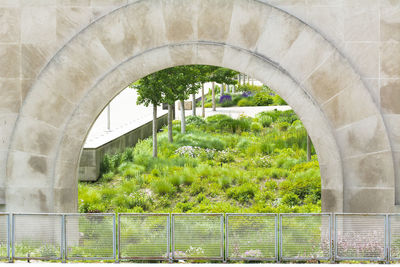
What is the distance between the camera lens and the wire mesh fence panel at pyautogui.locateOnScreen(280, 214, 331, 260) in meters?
11.3

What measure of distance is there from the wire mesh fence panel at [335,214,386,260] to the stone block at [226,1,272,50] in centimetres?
391

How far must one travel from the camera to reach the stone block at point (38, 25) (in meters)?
12.8

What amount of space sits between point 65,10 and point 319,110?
556 centimetres

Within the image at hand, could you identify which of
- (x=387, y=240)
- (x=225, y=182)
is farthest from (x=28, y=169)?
(x=225, y=182)

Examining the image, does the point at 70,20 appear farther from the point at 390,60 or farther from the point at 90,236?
the point at 390,60

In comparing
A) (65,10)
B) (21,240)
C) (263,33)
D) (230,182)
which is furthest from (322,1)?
(230,182)

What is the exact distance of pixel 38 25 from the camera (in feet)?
42.3

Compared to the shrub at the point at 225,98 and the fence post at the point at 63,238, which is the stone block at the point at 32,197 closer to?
the fence post at the point at 63,238

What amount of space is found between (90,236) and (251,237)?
117 inches

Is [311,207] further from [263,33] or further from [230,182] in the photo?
[263,33]

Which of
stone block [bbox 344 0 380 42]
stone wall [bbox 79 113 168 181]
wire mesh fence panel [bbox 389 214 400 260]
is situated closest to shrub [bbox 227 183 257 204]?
stone wall [bbox 79 113 168 181]

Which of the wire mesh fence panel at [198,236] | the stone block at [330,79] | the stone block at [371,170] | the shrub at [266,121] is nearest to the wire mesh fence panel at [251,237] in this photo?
the wire mesh fence panel at [198,236]

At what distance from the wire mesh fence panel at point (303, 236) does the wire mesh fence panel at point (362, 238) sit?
0.23 m

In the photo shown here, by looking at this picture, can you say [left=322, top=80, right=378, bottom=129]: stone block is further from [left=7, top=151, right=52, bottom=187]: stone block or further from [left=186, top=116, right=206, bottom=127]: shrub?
[left=186, top=116, right=206, bottom=127]: shrub
